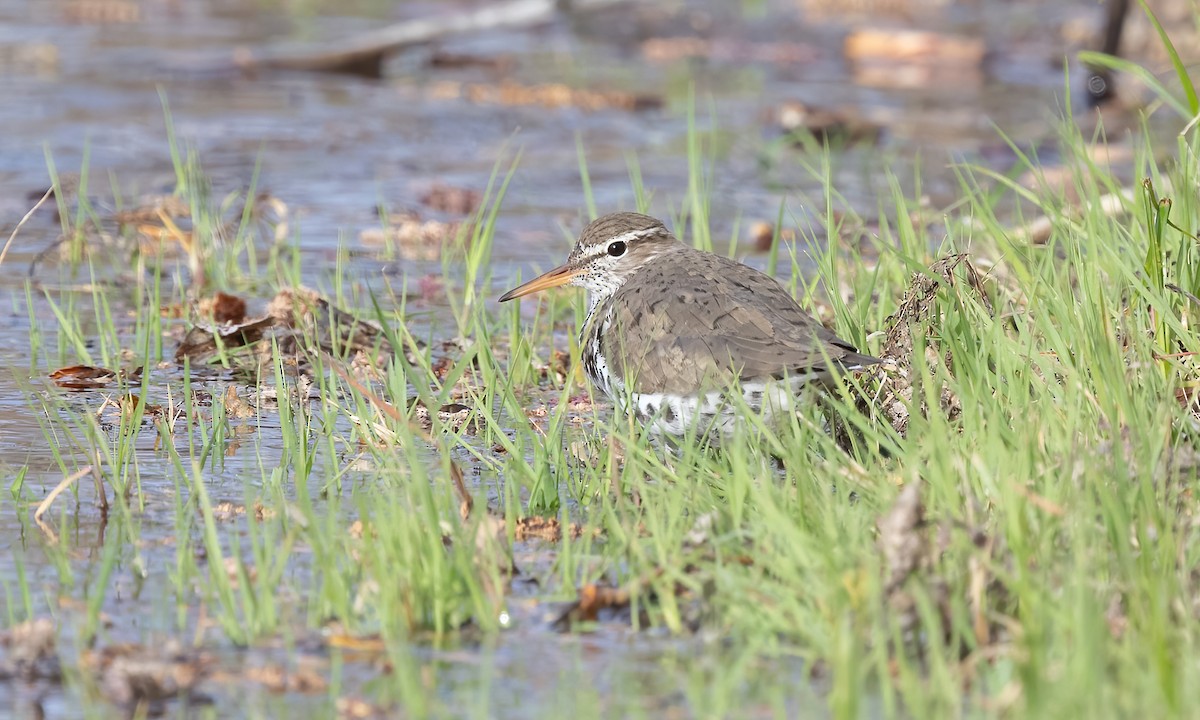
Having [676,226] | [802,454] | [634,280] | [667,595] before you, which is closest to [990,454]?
[802,454]

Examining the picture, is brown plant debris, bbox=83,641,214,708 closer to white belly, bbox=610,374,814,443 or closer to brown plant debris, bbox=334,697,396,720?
brown plant debris, bbox=334,697,396,720

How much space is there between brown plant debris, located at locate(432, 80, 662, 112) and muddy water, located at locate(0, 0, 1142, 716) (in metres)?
0.10

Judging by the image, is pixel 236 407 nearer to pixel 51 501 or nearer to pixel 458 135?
pixel 51 501

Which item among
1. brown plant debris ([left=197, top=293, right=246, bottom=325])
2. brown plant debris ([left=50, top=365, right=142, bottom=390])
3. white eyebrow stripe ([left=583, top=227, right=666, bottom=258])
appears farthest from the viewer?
brown plant debris ([left=197, top=293, right=246, bottom=325])

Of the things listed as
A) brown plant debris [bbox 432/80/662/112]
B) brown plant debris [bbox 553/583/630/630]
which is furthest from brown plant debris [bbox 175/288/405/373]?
brown plant debris [bbox 432/80/662/112]

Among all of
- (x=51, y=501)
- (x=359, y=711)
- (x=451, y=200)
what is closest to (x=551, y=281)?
(x=51, y=501)

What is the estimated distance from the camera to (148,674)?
3734mm

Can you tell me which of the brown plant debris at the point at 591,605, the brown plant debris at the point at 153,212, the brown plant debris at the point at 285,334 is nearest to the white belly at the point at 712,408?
the brown plant debris at the point at 591,605

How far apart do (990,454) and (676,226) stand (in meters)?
3.69

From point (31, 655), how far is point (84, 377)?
290 cm

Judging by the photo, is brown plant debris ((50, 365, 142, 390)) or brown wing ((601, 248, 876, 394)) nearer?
brown wing ((601, 248, 876, 394))

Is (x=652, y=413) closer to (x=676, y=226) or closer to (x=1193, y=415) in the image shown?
(x=1193, y=415)

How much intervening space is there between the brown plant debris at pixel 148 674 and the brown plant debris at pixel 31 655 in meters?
0.09

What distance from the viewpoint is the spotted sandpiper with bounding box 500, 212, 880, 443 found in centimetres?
544
